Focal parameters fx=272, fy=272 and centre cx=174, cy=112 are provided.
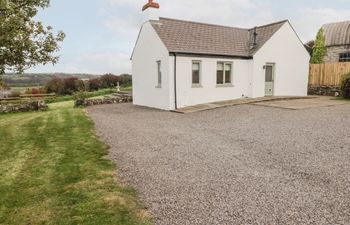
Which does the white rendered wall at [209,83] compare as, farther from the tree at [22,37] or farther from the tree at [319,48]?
the tree at [319,48]

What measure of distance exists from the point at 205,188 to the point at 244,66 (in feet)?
52.9

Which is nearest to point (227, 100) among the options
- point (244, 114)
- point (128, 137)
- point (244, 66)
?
point (244, 66)

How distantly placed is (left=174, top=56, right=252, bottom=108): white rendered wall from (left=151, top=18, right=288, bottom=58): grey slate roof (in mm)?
648

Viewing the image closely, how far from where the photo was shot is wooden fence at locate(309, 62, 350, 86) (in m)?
21.8

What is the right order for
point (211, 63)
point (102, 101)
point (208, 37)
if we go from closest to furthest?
point (211, 63) → point (208, 37) → point (102, 101)

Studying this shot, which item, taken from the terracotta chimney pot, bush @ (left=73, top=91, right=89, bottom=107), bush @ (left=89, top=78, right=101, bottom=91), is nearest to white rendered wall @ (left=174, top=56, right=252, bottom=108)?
the terracotta chimney pot

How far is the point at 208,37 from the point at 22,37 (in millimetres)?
12926

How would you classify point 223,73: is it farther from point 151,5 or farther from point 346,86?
point 346,86

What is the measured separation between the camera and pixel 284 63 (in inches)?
845

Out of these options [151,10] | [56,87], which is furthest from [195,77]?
[56,87]

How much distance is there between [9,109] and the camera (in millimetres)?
20781

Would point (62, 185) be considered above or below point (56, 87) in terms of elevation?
below

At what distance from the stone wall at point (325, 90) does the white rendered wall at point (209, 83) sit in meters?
7.50

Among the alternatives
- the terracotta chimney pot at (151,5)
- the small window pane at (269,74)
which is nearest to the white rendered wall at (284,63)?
the small window pane at (269,74)
